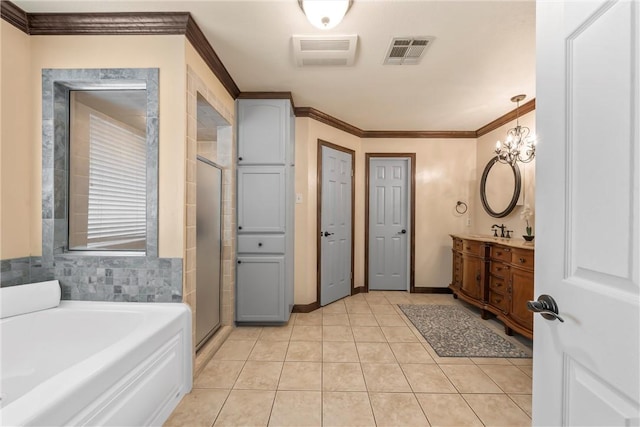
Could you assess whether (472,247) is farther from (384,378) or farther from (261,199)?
(261,199)

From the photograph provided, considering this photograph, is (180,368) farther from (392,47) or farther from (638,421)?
(392,47)

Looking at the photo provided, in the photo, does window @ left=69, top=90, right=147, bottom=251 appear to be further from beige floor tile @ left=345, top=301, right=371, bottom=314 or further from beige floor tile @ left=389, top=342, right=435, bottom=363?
beige floor tile @ left=345, top=301, right=371, bottom=314

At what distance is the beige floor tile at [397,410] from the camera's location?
63.7 inches

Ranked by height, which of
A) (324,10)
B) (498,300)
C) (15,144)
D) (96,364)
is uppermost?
(324,10)

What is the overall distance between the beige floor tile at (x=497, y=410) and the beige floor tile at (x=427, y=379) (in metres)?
0.14

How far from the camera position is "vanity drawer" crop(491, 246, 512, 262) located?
2.74 metres

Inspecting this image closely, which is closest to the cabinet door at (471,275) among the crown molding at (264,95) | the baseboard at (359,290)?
the baseboard at (359,290)

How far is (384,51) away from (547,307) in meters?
2.03

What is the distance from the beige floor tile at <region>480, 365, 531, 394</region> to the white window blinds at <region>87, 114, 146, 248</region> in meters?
2.79

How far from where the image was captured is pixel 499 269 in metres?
2.89

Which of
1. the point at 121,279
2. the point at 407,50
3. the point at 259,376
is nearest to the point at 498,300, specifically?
the point at 259,376

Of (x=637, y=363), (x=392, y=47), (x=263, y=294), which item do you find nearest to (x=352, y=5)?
(x=392, y=47)

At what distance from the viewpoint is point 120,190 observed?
6.64 feet

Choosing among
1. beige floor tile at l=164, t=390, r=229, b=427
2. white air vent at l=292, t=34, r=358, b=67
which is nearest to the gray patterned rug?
beige floor tile at l=164, t=390, r=229, b=427
